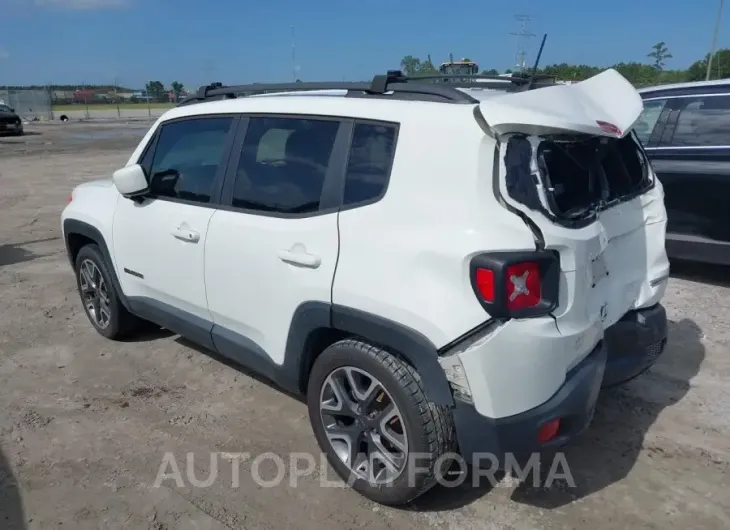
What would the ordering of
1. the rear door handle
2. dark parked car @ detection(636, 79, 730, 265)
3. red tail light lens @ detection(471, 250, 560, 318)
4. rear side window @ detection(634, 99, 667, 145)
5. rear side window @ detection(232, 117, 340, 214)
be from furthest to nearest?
rear side window @ detection(634, 99, 667, 145), dark parked car @ detection(636, 79, 730, 265), rear side window @ detection(232, 117, 340, 214), the rear door handle, red tail light lens @ detection(471, 250, 560, 318)

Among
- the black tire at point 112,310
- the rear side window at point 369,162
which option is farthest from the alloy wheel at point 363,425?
the black tire at point 112,310

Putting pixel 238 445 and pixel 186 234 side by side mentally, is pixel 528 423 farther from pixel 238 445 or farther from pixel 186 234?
pixel 186 234

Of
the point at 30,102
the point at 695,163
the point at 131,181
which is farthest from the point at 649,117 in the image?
the point at 30,102

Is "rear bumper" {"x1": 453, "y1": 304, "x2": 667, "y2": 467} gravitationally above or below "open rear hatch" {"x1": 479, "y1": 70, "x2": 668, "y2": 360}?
below

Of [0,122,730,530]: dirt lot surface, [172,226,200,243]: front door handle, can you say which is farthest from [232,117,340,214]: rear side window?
[0,122,730,530]: dirt lot surface

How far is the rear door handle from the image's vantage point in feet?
9.21

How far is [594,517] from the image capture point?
277cm

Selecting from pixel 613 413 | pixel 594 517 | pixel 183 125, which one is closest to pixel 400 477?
pixel 594 517

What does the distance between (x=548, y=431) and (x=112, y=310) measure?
3.36 meters

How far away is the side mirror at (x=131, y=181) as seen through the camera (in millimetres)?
3801

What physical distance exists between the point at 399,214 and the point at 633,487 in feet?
5.71

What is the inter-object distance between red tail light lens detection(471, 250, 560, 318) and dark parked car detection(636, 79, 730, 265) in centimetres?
383

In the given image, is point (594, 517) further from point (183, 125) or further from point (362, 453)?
point (183, 125)

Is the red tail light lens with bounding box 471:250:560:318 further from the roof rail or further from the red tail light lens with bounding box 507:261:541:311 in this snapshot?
the roof rail
